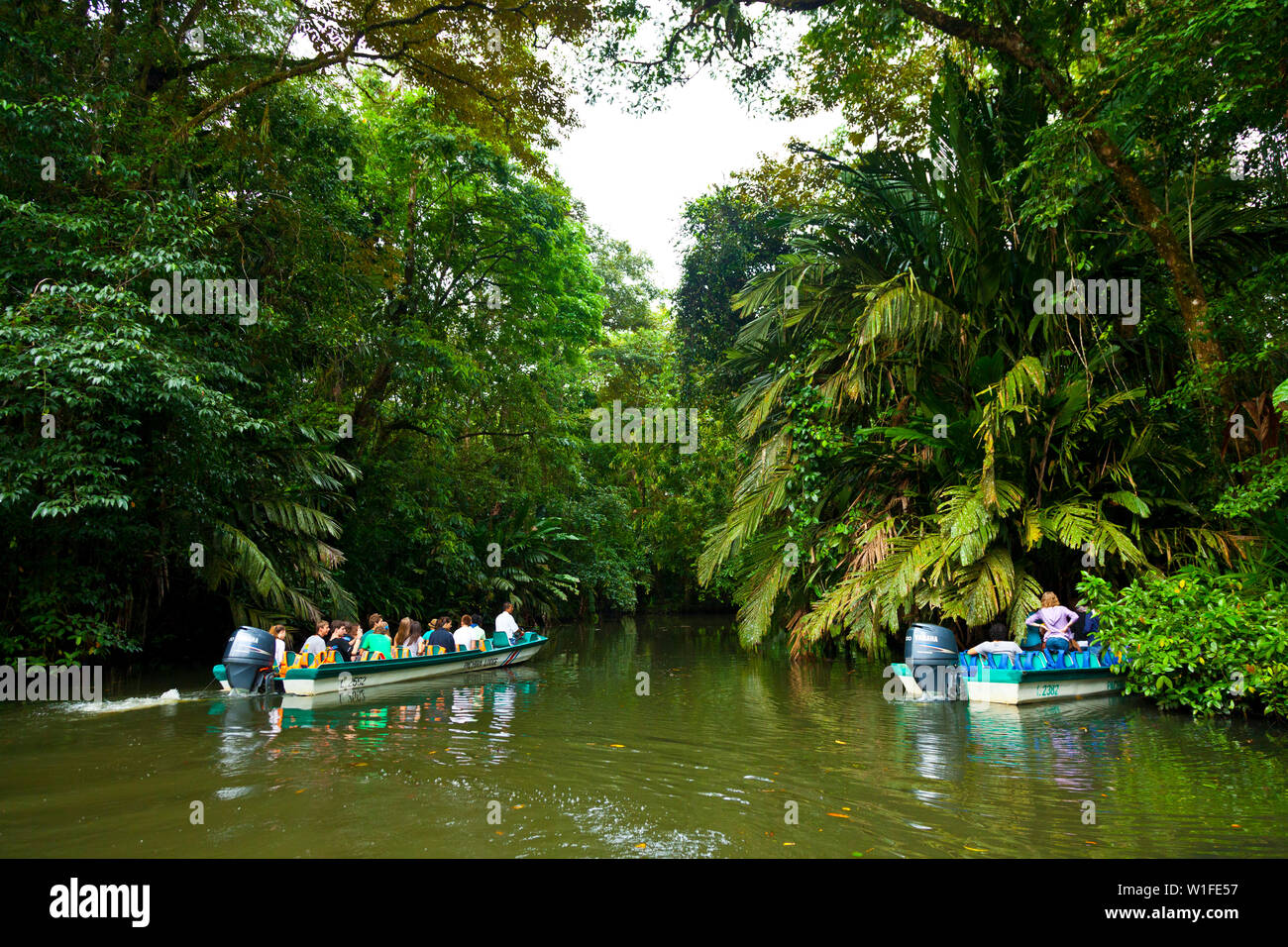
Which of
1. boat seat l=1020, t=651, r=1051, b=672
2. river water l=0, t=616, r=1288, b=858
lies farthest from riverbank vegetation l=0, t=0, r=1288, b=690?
river water l=0, t=616, r=1288, b=858

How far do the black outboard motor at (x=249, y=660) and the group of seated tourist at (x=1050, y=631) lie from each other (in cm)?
1076

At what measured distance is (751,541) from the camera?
17.0 meters

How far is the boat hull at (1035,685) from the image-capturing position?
11.5 m

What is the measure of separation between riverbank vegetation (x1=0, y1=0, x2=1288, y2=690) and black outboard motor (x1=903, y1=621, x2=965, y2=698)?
0.49 metres

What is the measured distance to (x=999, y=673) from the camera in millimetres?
11617

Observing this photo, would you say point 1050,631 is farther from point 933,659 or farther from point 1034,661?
point 933,659

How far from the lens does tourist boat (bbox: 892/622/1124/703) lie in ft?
38.1

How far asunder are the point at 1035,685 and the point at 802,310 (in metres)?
8.20

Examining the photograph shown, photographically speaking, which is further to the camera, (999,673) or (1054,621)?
(1054,621)

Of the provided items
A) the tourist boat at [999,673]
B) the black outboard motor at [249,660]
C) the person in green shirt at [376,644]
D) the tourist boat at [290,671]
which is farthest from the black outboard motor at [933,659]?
the black outboard motor at [249,660]

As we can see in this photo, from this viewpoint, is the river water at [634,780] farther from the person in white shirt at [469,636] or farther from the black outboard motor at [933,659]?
the person in white shirt at [469,636]

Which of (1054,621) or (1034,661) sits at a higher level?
(1054,621)

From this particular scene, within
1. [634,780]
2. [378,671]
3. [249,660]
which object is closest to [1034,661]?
[634,780]

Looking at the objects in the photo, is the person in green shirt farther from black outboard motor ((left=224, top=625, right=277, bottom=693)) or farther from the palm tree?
the palm tree
